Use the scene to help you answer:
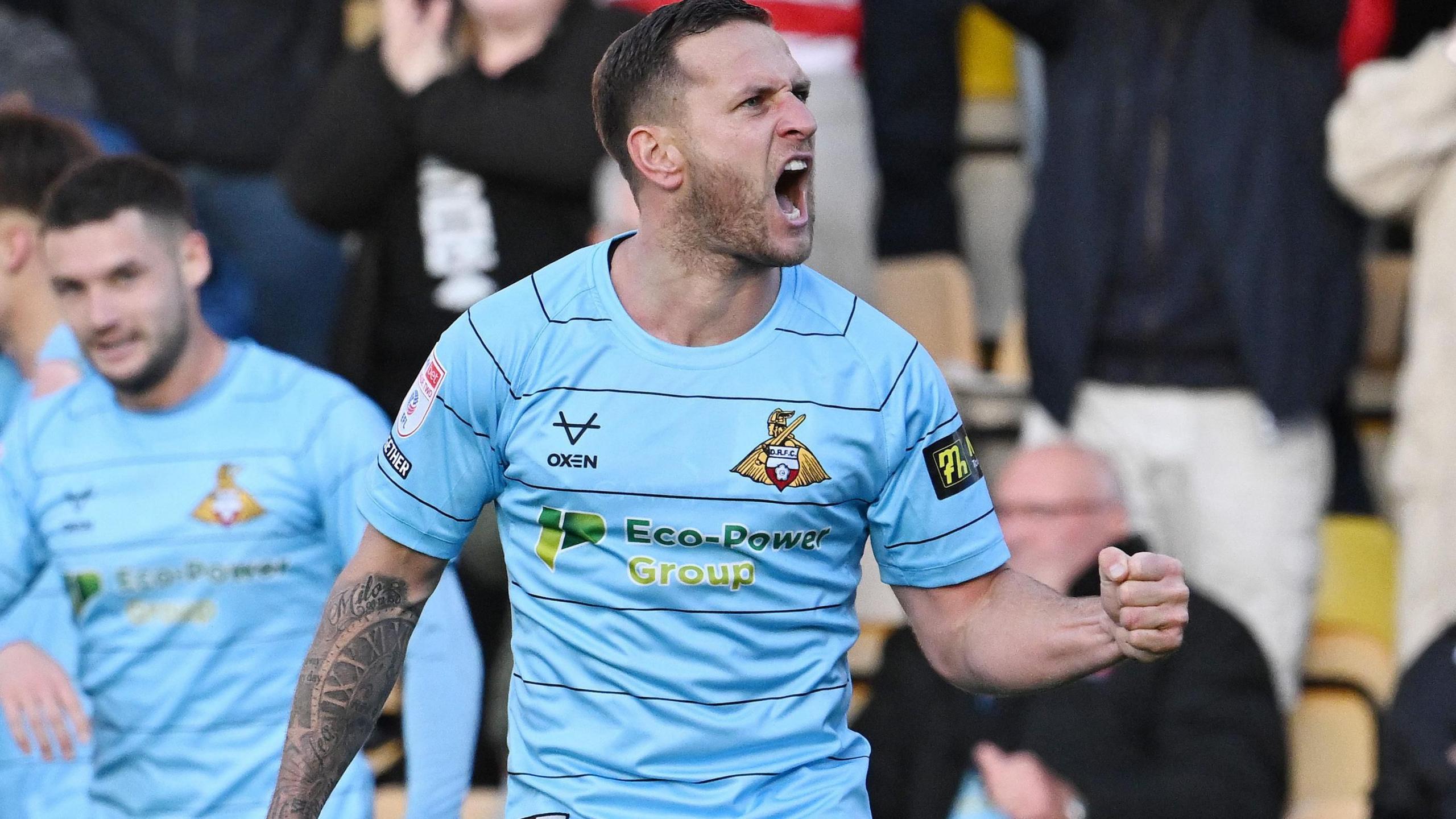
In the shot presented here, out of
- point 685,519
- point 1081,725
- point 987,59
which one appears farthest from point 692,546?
point 987,59

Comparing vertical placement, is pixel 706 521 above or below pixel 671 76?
below

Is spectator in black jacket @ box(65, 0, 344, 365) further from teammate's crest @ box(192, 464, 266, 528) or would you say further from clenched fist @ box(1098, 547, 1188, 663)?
clenched fist @ box(1098, 547, 1188, 663)

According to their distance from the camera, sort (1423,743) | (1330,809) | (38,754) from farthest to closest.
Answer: (1330,809) → (1423,743) → (38,754)

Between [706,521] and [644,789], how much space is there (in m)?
0.43

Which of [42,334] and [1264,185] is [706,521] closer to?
[42,334]

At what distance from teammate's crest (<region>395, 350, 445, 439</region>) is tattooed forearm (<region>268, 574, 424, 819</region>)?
0.26 m

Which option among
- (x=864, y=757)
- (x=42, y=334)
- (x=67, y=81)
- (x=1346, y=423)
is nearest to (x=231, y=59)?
(x=67, y=81)

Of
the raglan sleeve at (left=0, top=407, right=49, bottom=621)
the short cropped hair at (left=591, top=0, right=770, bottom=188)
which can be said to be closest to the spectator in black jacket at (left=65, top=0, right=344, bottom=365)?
the raglan sleeve at (left=0, top=407, right=49, bottom=621)

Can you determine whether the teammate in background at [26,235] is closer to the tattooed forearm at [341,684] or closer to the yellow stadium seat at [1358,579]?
the tattooed forearm at [341,684]

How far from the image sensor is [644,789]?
129 inches

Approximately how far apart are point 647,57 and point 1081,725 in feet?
9.11

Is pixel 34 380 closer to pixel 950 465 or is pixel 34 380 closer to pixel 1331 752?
pixel 950 465

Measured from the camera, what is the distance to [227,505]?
14.5ft

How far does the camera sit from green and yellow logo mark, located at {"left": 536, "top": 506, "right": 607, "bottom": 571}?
3336mm
